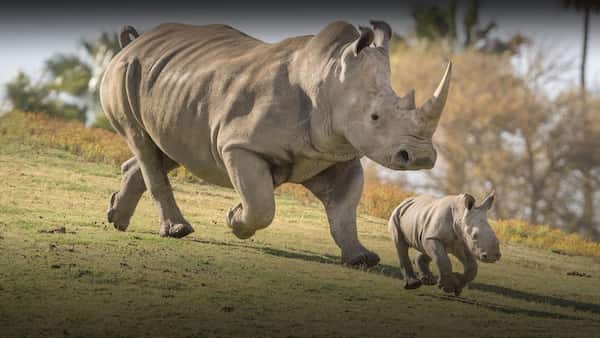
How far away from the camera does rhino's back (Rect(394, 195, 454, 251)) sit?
961cm

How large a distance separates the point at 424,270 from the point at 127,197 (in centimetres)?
337

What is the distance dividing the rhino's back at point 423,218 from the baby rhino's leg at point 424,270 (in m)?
0.14

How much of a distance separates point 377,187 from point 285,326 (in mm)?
10232

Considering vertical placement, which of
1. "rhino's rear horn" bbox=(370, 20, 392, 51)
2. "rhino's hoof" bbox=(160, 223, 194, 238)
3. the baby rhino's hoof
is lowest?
"rhino's hoof" bbox=(160, 223, 194, 238)

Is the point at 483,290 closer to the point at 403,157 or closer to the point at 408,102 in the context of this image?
the point at 403,157

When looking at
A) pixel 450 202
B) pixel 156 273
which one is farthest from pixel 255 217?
pixel 450 202

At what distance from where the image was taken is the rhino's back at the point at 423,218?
9.61m

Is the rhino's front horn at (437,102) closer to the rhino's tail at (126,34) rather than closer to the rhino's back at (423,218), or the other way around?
the rhino's back at (423,218)

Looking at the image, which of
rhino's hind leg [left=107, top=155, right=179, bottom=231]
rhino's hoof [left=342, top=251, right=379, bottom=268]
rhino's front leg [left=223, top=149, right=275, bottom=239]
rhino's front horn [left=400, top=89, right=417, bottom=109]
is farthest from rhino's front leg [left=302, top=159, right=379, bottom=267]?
rhino's hind leg [left=107, top=155, right=179, bottom=231]

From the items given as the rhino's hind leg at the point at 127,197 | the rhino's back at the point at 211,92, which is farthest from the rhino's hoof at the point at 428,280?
the rhino's hind leg at the point at 127,197

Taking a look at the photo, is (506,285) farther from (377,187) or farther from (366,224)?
(377,187)

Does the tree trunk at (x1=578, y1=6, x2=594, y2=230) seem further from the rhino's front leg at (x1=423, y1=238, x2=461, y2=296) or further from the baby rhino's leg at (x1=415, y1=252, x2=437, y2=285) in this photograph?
the rhino's front leg at (x1=423, y1=238, x2=461, y2=296)

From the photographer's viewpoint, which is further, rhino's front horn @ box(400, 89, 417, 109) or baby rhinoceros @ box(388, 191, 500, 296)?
baby rhinoceros @ box(388, 191, 500, 296)

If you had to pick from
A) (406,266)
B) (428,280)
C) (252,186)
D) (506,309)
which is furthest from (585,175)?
(252,186)
